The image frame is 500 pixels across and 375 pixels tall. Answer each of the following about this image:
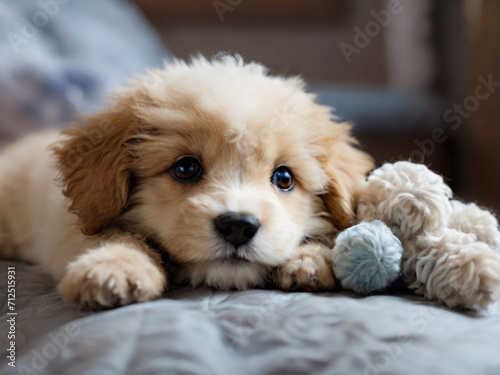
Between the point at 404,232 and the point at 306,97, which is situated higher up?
the point at 306,97

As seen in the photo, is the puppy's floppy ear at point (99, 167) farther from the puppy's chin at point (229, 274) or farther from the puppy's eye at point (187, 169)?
the puppy's chin at point (229, 274)

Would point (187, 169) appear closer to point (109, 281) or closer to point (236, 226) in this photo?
point (236, 226)

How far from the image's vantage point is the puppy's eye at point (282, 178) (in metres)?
2.10

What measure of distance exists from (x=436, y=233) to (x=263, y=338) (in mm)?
782

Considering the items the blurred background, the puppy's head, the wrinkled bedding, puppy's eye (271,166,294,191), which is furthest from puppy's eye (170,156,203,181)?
the blurred background

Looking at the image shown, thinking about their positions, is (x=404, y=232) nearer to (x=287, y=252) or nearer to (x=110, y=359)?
(x=287, y=252)

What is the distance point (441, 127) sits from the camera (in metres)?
5.32

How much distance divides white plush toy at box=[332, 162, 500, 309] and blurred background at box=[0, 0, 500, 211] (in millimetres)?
1284

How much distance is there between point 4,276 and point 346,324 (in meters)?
1.43

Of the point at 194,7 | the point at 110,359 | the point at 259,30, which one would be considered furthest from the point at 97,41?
the point at 110,359

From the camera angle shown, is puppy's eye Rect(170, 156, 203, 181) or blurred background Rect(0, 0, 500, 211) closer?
puppy's eye Rect(170, 156, 203, 181)

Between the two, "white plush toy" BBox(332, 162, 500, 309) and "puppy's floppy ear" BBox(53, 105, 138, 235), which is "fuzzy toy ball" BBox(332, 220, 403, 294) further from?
"puppy's floppy ear" BBox(53, 105, 138, 235)

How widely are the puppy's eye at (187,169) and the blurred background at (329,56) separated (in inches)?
45.6

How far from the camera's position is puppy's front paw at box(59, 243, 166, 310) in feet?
5.13
